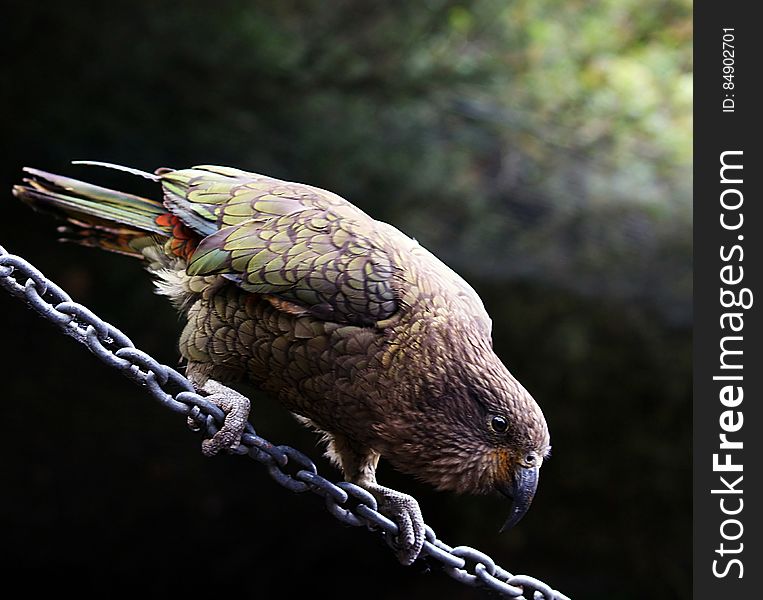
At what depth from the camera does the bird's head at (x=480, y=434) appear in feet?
6.01

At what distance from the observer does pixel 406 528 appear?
6.29 ft

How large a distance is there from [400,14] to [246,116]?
2.81ft

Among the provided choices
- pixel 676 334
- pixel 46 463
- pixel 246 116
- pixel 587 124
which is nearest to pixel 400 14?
pixel 246 116

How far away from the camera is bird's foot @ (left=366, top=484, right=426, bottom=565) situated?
191cm

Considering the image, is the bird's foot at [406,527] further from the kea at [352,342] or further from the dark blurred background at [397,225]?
the dark blurred background at [397,225]

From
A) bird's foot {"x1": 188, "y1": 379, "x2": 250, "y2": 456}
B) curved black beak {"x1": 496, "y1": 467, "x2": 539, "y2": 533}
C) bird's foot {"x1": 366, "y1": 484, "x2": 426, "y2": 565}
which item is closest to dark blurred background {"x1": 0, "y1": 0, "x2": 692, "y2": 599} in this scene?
bird's foot {"x1": 188, "y1": 379, "x2": 250, "y2": 456}

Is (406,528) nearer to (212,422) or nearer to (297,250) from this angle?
(212,422)

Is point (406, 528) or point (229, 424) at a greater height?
point (229, 424)

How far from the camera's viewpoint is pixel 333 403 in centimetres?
191

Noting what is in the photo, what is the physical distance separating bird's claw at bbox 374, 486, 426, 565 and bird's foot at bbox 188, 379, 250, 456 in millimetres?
419

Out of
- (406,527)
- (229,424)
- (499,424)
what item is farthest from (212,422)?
(499,424)

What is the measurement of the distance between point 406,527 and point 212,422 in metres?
0.51
